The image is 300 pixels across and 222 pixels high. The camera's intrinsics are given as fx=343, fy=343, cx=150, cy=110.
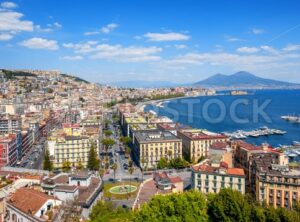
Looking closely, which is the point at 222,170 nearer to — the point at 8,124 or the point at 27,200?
the point at 27,200

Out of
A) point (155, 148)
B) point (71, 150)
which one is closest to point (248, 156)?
point (155, 148)

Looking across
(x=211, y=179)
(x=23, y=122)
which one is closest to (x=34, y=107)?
(x=23, y=122)

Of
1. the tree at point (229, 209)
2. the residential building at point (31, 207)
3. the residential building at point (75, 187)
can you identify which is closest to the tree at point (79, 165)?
the residential building at point (75, 187)

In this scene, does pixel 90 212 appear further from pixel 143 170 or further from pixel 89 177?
pixel 143 170

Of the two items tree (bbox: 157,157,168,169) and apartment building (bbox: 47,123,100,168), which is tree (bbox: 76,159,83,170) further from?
tree (bbox: 157,157,168,169)

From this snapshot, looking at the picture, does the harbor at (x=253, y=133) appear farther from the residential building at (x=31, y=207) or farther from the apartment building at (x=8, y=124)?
the residential building at (x=31, y=207)

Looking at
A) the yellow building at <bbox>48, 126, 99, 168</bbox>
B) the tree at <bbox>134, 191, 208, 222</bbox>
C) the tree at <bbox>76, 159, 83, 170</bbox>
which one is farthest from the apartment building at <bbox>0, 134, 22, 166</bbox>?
the tree at <bbox>134, 191, 208, 222</bbox>
